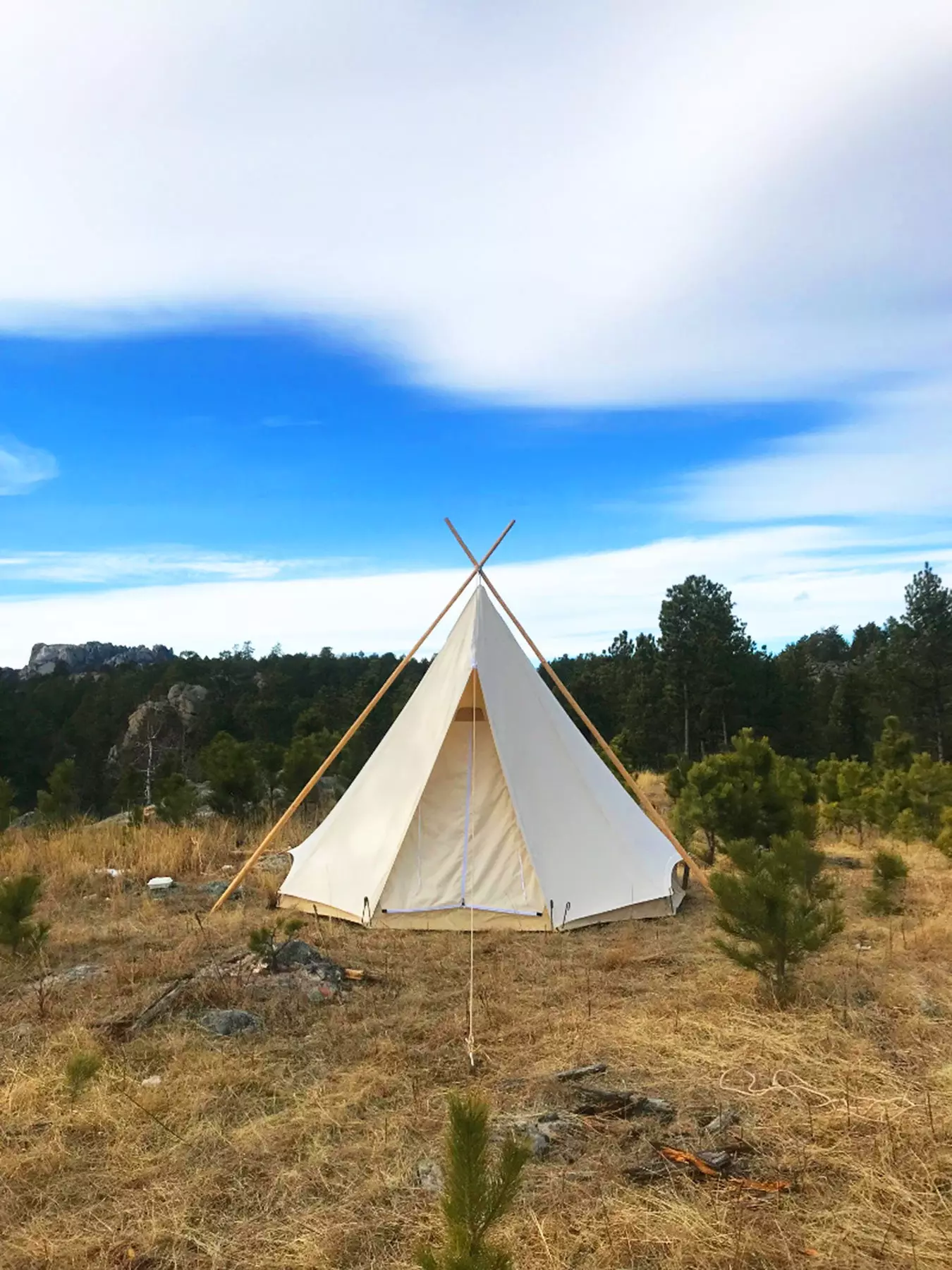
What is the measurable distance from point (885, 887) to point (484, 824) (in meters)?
2.92

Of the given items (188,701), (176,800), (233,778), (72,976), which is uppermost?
(188,701)

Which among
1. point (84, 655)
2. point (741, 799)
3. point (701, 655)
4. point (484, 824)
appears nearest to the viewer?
point (484, 824)

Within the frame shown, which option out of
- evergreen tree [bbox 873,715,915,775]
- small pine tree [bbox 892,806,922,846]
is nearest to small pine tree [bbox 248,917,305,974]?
small pine tree [bbox 892,806,922,846]

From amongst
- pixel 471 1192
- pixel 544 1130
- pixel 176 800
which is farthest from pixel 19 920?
pixel 176 800

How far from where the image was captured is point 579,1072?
11.2 feet

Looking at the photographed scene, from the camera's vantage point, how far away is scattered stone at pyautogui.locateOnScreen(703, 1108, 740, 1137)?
2.89 metres

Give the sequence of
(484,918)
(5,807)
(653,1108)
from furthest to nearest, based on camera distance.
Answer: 1. (5,807)
2. (484,918)
3. (653,1108)

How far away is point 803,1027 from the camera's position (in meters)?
3.87

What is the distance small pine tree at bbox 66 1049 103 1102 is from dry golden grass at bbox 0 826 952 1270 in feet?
0.17

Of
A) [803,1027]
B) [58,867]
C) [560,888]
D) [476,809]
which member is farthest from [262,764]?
[803,1027]

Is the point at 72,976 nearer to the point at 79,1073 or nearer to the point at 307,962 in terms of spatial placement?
the point at 307,962

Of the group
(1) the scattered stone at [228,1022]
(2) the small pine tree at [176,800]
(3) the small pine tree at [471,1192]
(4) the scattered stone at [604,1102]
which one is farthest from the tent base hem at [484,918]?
(3) the small pine tree at [471,1192]

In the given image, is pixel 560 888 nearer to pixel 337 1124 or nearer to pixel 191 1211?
pixel 337 1124

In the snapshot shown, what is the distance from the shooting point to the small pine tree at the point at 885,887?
6.18 m
